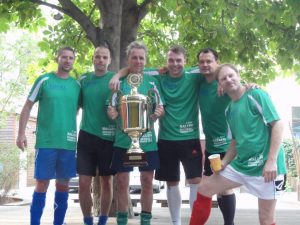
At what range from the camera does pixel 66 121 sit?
7109 millimetres

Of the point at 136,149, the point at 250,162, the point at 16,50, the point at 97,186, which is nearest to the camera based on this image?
the point at 250,162

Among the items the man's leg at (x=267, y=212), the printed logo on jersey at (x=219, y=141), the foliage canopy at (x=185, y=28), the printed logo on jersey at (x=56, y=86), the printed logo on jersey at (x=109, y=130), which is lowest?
the man's leg at (x=267, y=212)

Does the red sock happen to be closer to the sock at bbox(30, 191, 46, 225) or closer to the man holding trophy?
the man holding trophy

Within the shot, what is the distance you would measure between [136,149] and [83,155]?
79 cm

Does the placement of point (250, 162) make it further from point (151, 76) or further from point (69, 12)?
point (69, 12)

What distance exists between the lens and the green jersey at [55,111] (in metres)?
7.02

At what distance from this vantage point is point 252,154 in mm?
5777

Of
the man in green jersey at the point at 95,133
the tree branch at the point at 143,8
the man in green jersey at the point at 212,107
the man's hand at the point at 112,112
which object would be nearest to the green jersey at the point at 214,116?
the man in green jersey at the point at 212,107

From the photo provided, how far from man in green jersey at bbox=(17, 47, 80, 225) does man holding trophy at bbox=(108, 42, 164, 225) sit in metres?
0.54

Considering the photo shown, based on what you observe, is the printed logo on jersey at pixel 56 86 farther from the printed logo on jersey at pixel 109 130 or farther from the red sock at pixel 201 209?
the red sock at pixel 201 209

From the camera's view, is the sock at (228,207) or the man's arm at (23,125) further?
the sock at (228,207)

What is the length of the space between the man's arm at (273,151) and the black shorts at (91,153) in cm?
231

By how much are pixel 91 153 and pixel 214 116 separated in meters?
1.57

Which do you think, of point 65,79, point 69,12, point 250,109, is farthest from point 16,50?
point 250,109
